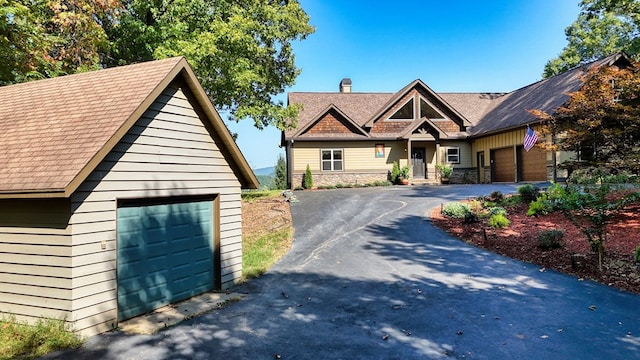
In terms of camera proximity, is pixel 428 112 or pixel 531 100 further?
pixel 428 112

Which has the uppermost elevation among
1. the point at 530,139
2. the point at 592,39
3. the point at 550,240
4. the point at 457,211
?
the point at 592,39

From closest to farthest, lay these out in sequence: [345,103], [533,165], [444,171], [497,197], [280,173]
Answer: [497,197] < [533,165] < [444,171] < [345,103] < [280,173]

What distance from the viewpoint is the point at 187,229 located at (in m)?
7.93

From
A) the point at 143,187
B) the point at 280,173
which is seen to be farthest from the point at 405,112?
the point at 143,187

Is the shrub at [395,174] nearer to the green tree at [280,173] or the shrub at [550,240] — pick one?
the green tree at [280,173]

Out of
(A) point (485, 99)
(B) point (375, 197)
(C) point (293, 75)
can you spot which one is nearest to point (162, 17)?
(C) point (293, 75)

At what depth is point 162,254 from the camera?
7.29 meters

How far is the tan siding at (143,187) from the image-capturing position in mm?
5828

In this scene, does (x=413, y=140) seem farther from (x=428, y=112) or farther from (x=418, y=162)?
(x=428, y=112)

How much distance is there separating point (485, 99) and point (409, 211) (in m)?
21.4

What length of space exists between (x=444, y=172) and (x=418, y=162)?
200 centimetres

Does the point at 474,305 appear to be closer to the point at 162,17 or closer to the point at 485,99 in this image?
the point at 162,17

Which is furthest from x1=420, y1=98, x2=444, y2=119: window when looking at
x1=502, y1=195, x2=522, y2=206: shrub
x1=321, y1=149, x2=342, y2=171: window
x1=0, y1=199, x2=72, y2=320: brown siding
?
x1=0, y1=199, x2=72, y2=320: brown siding

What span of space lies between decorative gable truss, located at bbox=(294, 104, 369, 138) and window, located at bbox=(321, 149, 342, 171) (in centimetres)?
115
